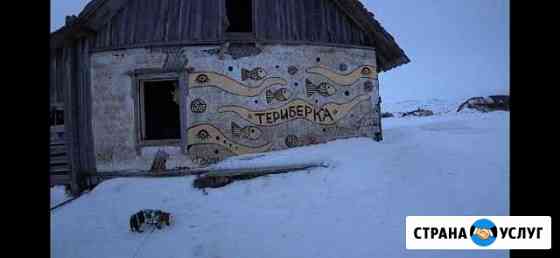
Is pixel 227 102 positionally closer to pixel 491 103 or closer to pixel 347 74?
pixel 347 74

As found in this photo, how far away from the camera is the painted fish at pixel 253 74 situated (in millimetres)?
8516

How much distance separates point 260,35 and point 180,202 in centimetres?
438

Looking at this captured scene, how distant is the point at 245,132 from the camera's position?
843 centimetres

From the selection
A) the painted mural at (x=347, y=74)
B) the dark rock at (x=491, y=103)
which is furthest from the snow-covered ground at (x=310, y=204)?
the dark rock at (x=491, y=103)

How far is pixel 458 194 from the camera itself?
235 inches

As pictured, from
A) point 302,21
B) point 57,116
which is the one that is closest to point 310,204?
point 302,21

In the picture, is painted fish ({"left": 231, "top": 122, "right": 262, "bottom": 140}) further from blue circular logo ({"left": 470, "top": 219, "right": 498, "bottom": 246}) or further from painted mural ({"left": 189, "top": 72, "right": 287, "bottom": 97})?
blue circular logo ({"left": 470, "top": 219, "right": 498, "bottom": 246})

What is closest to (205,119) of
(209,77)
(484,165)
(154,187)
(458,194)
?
(209,77)

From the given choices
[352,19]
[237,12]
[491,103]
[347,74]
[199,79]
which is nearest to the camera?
[199,79]

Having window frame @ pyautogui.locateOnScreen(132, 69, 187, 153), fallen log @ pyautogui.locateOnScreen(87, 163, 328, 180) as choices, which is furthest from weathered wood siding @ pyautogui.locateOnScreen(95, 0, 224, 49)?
fallen log @ pyautogui.locateOnScreen(87, 163, 328, 180)

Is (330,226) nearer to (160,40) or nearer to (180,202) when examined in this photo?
(180,202)

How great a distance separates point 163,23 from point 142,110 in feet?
7.18

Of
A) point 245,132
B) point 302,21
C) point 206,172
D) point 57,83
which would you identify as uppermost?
point 302,21
